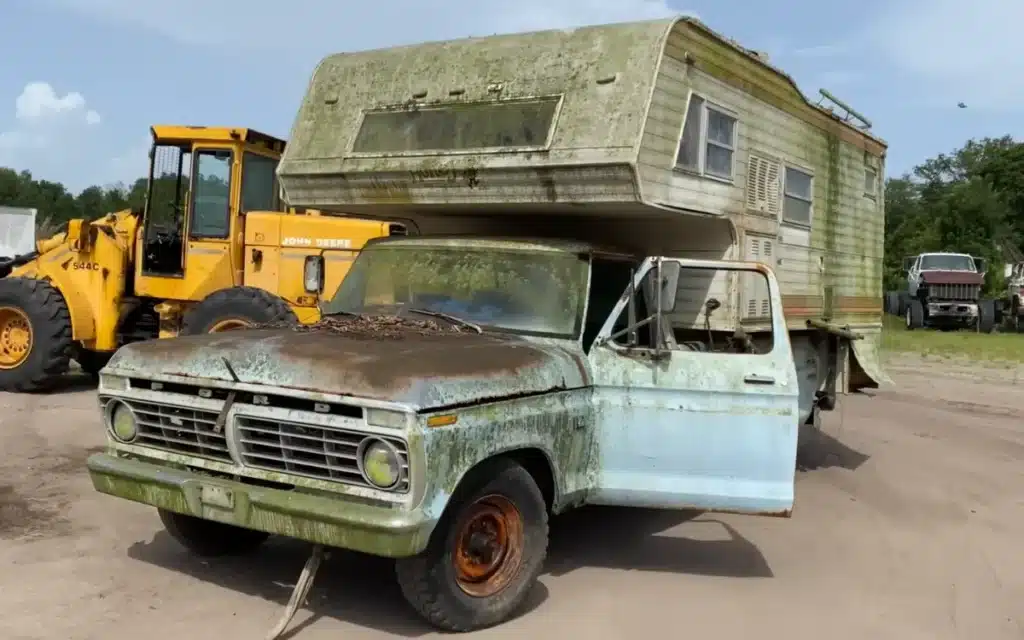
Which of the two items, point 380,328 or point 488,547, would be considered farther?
point 380,328

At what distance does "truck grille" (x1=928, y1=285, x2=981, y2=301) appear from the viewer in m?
29.7

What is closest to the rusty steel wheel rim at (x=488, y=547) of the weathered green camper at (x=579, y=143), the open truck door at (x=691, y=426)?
the open truck door at (x=691, y=426)

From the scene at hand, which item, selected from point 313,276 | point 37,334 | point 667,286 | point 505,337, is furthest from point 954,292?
point 505,337

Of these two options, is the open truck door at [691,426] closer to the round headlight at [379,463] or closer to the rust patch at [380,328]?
the rust patch at [380,328]

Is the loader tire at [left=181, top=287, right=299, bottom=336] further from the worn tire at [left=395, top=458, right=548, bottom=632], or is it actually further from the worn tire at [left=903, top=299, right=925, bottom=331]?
the worn tire at [left=903, top=299, right=925, bottom=331]

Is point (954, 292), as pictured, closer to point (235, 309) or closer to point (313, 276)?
Answer: point (235, 309)

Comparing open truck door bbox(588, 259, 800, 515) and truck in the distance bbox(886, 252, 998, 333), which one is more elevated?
truck in the distance bbox(886, 252, 998, 333)

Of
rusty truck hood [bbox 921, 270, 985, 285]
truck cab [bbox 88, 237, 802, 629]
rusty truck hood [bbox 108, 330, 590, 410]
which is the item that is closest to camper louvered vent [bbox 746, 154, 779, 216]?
truck cab [bbox 88, 237, 802, 629]

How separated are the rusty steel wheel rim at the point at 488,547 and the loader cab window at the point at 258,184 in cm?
779

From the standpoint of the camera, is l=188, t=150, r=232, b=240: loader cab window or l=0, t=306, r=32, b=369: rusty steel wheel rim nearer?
l=188, t=150, r=232, b=240: loader cab window

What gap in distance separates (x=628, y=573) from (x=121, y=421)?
3006 mm

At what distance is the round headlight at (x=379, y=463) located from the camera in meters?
4.25

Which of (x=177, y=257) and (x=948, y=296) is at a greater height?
(x=948, y=296)

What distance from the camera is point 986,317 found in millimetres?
30406
